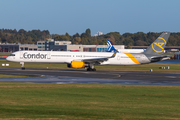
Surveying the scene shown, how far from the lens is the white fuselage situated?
190 feet

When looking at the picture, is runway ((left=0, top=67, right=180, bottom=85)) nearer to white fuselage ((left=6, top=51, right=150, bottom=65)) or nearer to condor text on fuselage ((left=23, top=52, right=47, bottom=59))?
white fuselage ((left=6, top=51, right=150, bottom=65))

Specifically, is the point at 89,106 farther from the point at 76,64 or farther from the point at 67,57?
the point at 67,57

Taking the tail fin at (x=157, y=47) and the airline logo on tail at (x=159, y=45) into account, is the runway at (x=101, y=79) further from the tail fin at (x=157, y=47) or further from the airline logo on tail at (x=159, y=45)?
the airline logo on tail at (x=159, y=45)

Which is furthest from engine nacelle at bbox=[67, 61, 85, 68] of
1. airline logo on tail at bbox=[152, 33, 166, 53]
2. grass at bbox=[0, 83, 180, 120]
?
grass at bbox=[0, 83, 180, 120]

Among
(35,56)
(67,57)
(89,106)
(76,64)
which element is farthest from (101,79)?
(89,106)

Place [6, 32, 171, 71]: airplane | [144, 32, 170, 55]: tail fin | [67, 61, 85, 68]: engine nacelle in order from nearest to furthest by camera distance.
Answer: [67, 61, 85, 68]: engine nacelle → [6, 32, 171, 71]: airplane → [144, 32, 170, 55]: tail fin

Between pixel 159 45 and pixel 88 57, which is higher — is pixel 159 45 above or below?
above

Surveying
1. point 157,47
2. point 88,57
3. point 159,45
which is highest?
point 159,45

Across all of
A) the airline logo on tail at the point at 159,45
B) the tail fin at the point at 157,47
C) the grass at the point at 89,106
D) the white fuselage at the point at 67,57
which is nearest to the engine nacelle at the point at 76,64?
the white fuselage at the point at 67,57

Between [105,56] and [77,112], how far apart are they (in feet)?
140

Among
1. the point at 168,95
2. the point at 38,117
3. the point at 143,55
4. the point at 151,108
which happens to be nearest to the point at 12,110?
the point at 38,117

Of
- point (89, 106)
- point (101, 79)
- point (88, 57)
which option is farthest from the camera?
point (88, 57)

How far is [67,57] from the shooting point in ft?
190

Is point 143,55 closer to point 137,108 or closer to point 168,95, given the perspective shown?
point 168,95
